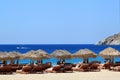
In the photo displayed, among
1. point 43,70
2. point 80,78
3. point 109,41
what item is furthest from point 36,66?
point 109,41

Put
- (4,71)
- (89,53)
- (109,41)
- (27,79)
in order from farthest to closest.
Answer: (109,41), (89,53), (4,71), (27,79)

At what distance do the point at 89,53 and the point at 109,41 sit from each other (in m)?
146

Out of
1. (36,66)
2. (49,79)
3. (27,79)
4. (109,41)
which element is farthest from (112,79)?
(109,41)

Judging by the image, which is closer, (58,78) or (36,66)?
(58,78)

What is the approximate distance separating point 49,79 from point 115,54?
9024 millimetres

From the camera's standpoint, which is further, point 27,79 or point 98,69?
point 98,69

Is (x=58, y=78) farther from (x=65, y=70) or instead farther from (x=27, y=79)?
A: (x=65, y=70)

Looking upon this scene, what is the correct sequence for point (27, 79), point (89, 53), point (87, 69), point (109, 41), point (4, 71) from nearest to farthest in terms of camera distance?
1. point (27, 79)
2. point (4, 71)
3. point (87, 69)
4. point (89, 53)
5. point (109, 41)

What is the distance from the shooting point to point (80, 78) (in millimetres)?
20656

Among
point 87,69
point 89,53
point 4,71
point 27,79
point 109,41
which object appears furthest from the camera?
point 109,41

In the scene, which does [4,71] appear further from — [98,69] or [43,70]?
[98,69]

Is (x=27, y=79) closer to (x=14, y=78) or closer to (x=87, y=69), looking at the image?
(x=14, y=78)

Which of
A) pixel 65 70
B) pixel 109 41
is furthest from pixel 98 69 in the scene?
pixel 109 41

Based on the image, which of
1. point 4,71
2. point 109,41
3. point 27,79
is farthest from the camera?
point 109,41
